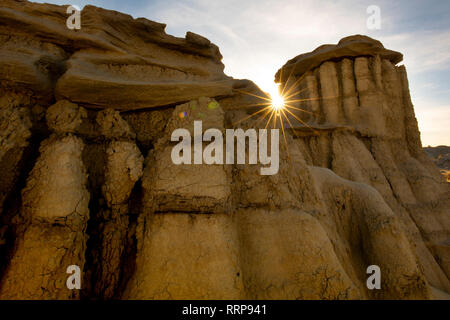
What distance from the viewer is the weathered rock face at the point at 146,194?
2477mm

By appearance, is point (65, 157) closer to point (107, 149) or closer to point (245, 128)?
point (107, 149)

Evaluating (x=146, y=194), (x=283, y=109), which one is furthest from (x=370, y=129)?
(x=146, y=194)

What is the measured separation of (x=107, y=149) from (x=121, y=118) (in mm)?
453

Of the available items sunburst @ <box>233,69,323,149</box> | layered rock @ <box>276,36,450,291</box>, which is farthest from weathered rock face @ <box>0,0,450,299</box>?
layered rock @ <box>276,36,450,291</box>

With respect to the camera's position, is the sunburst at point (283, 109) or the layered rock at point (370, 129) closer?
the sunburst at point (283, 109)

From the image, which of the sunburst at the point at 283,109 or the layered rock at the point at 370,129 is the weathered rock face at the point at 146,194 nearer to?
the sunburst at the point at 283,109

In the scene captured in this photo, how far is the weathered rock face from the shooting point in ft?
8.13

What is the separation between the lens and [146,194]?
290cm

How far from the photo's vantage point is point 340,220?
13.7 ft

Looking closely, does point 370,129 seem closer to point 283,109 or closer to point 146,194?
point 283,109

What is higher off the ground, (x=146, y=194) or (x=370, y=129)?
(x=370, y=129)

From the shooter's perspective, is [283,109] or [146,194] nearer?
[146,194]

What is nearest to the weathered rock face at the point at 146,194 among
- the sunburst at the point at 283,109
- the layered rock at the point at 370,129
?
the sunburst at the point at 283,109
